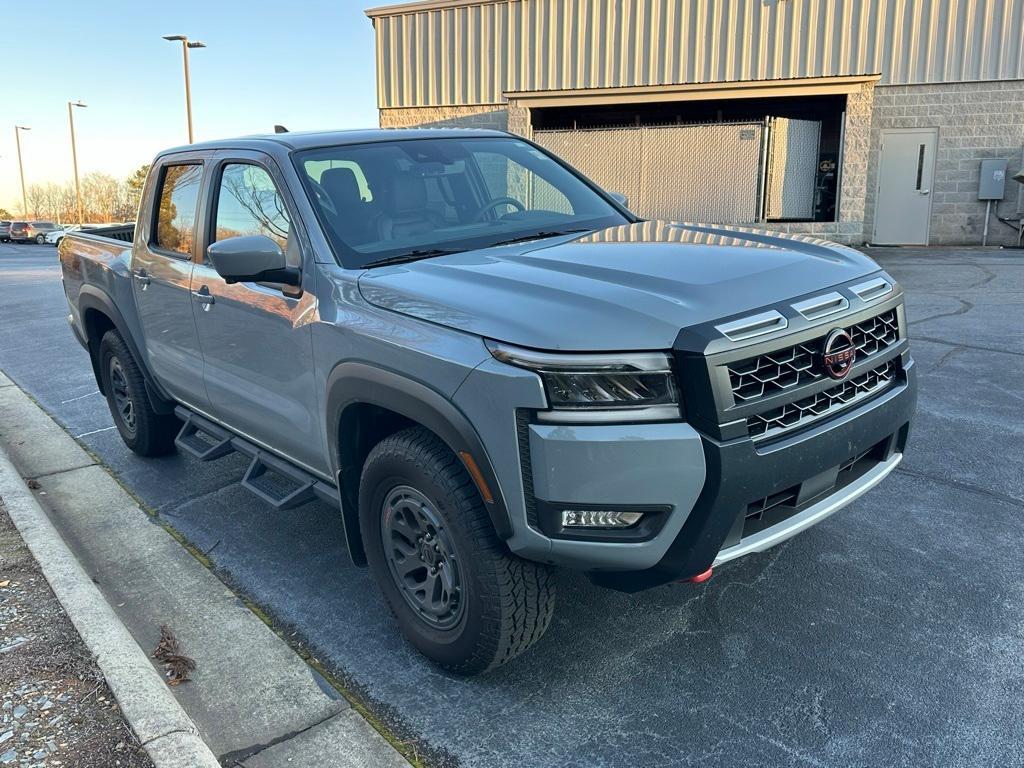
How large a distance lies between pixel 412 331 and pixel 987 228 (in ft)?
57.1

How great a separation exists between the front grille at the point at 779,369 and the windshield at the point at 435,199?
1.38 meters

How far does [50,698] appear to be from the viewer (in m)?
2.80

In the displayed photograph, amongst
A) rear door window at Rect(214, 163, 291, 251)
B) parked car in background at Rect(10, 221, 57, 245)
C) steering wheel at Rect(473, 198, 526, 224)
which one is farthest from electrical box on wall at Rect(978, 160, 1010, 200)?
parked car in background at Rect(10, 221, 57, 245)

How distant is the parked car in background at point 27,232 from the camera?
43156 millimetres

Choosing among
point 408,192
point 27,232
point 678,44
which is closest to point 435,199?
point 408,192

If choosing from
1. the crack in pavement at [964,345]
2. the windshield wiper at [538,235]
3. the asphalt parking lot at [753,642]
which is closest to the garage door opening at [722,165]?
the crack in pavement at [964,345]

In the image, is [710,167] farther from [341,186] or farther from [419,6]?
[341,186]

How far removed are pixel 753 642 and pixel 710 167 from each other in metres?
14.8

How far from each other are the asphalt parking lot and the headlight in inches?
42.4

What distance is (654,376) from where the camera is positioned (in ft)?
7.86

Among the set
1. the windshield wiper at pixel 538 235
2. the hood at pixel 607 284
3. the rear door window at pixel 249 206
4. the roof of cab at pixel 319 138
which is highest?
the roof of cab at pixel 319 138

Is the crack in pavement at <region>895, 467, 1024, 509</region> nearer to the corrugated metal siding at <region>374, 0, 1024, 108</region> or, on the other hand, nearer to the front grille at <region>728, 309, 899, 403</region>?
the front grille at <region>728, 309, 899, 403</region>

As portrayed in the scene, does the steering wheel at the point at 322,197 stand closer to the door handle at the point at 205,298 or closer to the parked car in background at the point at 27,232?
the door handle at the point at 205,298

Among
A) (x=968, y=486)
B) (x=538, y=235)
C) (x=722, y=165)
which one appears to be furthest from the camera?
(x=722, y=165)
